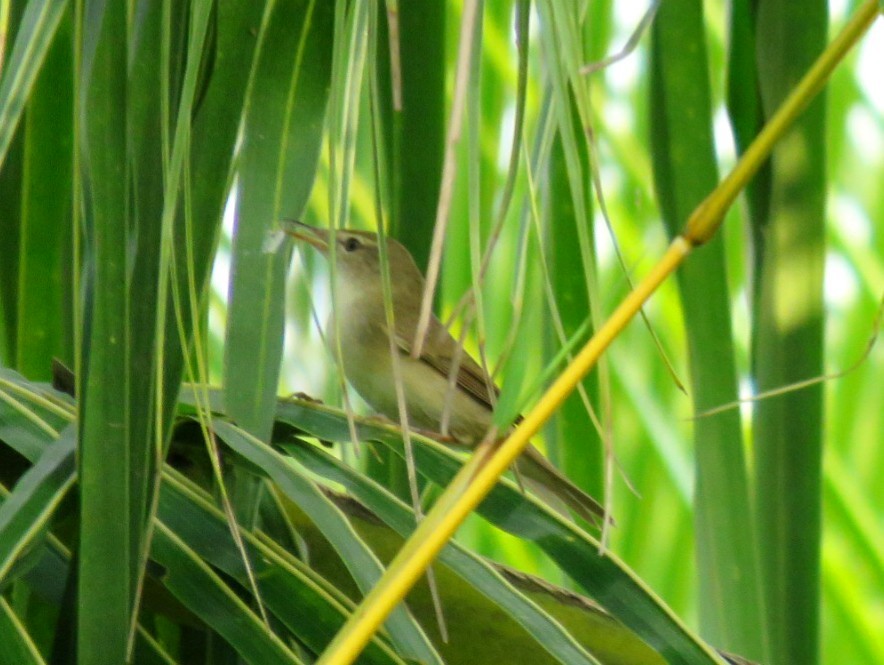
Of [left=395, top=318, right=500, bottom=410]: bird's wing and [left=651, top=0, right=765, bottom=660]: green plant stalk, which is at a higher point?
[left=651, top=0, right=765, bottom=660]: green plant stalk

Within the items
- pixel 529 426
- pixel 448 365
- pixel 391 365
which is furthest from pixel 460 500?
pixel 448 365

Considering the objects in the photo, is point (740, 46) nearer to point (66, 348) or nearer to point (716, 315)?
point (716, 315)

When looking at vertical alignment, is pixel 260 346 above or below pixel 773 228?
below

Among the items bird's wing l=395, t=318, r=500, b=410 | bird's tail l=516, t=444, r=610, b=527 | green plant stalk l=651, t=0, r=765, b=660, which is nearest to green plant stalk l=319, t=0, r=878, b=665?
green plant stalk l=651, t=0, r=765, b=660

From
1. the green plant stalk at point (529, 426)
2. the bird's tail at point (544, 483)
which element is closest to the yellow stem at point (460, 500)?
the green plant stalk at point (529, 426)

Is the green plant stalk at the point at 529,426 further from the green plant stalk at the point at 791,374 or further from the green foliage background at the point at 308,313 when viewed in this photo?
the green plant stalk at the point at 791,374

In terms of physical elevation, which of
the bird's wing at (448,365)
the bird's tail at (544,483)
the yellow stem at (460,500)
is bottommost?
the bird's tail at (544,483)

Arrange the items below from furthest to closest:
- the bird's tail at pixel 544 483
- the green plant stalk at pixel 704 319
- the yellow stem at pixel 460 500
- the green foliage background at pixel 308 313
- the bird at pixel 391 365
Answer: the bird at pixel 391 365 → the bird's tail at pixel 544 483 → the green plant stalk at pixel 704 319 → the green foliage background at pixel 308 313 → the yellow stem at pixel 460 500

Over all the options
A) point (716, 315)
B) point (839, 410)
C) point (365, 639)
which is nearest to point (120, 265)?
point (365, 639)

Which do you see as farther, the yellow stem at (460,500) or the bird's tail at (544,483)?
the bird's tail at (544,483)

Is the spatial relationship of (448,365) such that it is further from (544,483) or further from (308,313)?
(308,313)

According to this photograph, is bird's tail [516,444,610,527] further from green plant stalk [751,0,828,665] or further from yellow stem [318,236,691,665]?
yellow stem [318,236,691,665]
